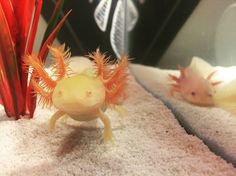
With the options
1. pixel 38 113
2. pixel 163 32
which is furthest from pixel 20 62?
pixel 163 32

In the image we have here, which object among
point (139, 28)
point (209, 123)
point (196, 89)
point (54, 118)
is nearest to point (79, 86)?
point (54, 118)

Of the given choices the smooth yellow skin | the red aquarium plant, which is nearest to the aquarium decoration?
the smooth yellow skin

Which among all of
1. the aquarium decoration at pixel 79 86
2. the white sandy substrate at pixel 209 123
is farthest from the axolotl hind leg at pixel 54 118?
the white sandy substrate at pixel 209 123

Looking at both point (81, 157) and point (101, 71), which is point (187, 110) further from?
point (81, 157)

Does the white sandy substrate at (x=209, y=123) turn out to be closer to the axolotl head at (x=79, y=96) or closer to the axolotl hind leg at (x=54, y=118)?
the axolotl head at (x=79, y=96)

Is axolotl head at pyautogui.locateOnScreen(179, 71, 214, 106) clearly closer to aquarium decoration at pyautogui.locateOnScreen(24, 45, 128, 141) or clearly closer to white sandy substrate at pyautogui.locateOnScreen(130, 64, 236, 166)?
white sandy substrate at pyautogui.locateOnScreen(130, 64, 236, 166)
